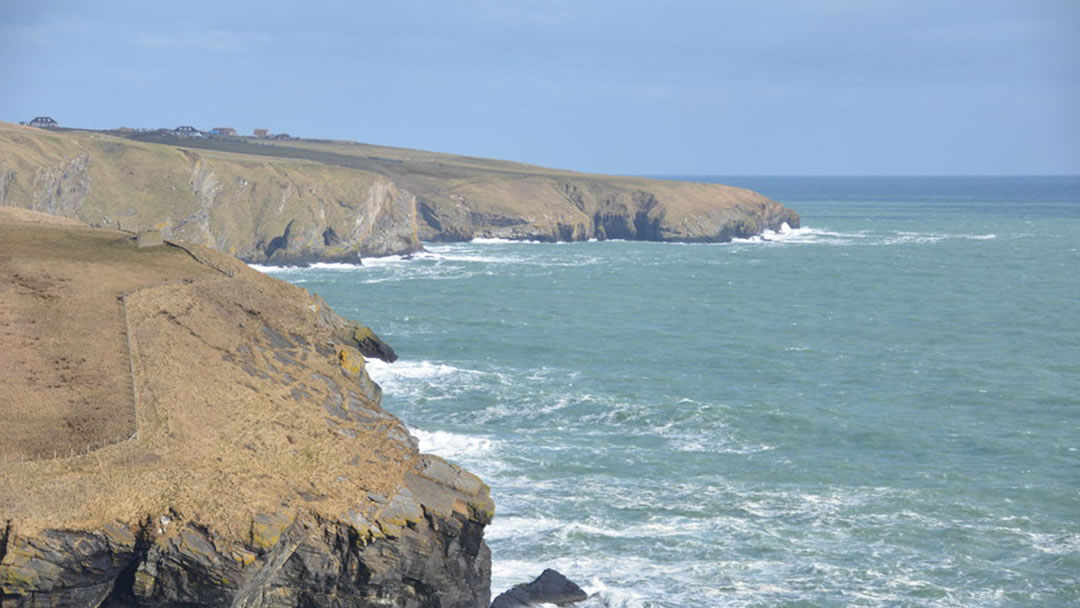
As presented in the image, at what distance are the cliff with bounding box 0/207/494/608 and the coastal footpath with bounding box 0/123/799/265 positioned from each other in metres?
69.8

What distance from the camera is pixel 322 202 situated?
132 meters

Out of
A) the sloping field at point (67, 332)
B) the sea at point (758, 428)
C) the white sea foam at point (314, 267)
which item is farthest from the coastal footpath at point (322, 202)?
the sloping field at point (67, 332)

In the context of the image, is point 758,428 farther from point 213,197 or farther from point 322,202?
point 322,202

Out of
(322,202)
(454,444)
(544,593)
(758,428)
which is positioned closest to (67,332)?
(454,444)

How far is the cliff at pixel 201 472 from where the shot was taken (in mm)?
27438

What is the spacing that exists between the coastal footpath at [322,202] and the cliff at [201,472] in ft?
229

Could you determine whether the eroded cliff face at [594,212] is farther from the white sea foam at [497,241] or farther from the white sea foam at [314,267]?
the white sea foam at [314,267]

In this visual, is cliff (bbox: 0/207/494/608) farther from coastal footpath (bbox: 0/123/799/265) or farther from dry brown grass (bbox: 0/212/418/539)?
coastal footpath (bbox: 0/123/799/265)

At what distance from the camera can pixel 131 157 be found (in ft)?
416

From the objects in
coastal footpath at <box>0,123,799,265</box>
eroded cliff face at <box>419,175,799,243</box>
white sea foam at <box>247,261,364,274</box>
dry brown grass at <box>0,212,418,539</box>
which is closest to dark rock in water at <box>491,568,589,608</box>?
dry brown grass at <box>0,212,418,539</box>

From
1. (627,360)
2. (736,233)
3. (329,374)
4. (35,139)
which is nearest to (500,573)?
(329,374)

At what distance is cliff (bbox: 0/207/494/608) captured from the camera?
27438 millimetres

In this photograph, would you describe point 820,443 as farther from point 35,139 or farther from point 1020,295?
point 35,139

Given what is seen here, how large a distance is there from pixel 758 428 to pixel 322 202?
86792 mm
